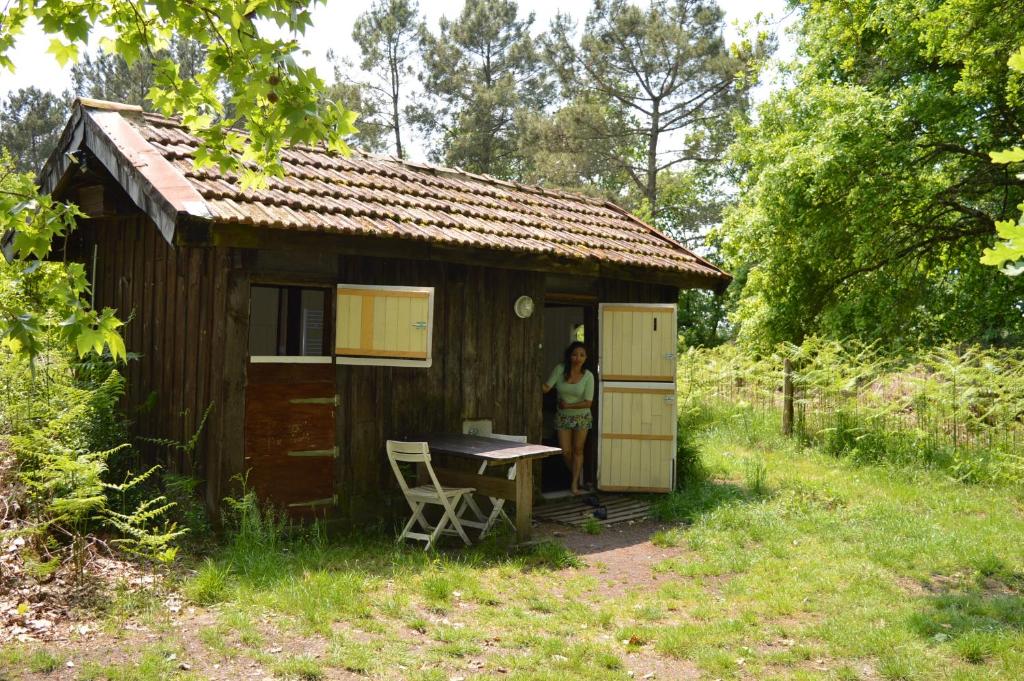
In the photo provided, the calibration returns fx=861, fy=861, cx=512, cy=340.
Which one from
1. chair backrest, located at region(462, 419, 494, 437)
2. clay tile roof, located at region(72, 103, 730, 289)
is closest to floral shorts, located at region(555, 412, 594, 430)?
chair backrest, located at region(462, 419, 494, 437)

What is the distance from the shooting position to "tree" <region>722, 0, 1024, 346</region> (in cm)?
1359

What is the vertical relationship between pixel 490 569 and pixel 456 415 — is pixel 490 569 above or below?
below

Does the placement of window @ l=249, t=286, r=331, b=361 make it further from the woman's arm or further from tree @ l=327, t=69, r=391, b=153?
tree @ l=327, t=69, r=391, b=153

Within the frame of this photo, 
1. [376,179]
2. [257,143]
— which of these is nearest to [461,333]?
[376,179]

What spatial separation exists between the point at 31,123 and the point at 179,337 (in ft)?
109

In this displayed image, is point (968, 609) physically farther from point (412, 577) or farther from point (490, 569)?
point (412, 577)

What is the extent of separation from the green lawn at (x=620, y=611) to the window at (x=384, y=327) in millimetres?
1717

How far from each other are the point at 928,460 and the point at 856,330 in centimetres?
529

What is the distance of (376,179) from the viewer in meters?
9.65

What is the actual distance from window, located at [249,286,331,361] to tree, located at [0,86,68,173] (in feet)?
87.9

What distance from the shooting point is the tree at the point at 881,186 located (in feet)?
44.6

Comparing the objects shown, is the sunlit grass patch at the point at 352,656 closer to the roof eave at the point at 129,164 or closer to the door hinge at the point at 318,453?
the door hinge at the point at 318,453

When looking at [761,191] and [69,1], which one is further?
[761,191]

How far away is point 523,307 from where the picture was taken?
976 centimetres
